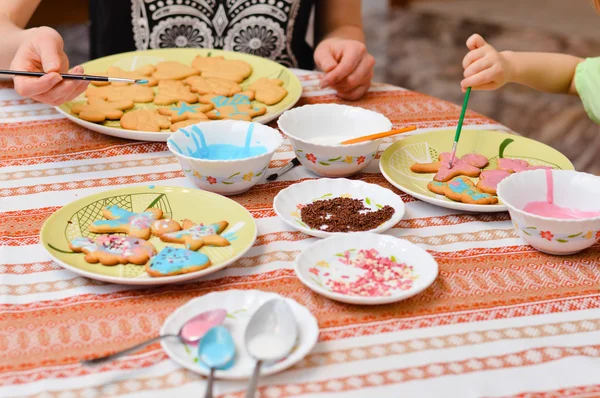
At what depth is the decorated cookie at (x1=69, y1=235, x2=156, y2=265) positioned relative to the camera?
90cm

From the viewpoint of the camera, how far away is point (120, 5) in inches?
70.2

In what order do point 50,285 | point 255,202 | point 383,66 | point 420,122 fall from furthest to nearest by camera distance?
point 383,66 < point 420,122 < point 255,202 < point 50,285

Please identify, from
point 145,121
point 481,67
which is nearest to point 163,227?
point 145,121

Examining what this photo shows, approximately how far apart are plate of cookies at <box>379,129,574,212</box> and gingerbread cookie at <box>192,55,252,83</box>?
1.47ft

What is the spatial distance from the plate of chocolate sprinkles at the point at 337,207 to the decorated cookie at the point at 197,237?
10 centimetres

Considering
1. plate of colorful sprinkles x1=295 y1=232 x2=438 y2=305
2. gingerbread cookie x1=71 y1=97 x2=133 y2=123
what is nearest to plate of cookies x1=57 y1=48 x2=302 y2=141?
gingerbread cookie x1=71 y1=97 x2=133 y2=123

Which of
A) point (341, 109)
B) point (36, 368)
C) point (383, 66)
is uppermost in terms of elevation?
point (341, 109)

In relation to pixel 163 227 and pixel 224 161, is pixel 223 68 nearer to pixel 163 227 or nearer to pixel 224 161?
pixel 224 161

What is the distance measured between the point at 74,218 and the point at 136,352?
307 millimetres

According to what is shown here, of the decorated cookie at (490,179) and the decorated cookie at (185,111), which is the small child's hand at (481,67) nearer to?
the decorated cookie at (490,179)

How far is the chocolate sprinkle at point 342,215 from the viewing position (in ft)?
3.29

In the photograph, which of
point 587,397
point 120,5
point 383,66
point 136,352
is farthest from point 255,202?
point 383,66

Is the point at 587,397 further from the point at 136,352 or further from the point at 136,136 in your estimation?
the point at 136,136

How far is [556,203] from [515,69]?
17.3 inches
